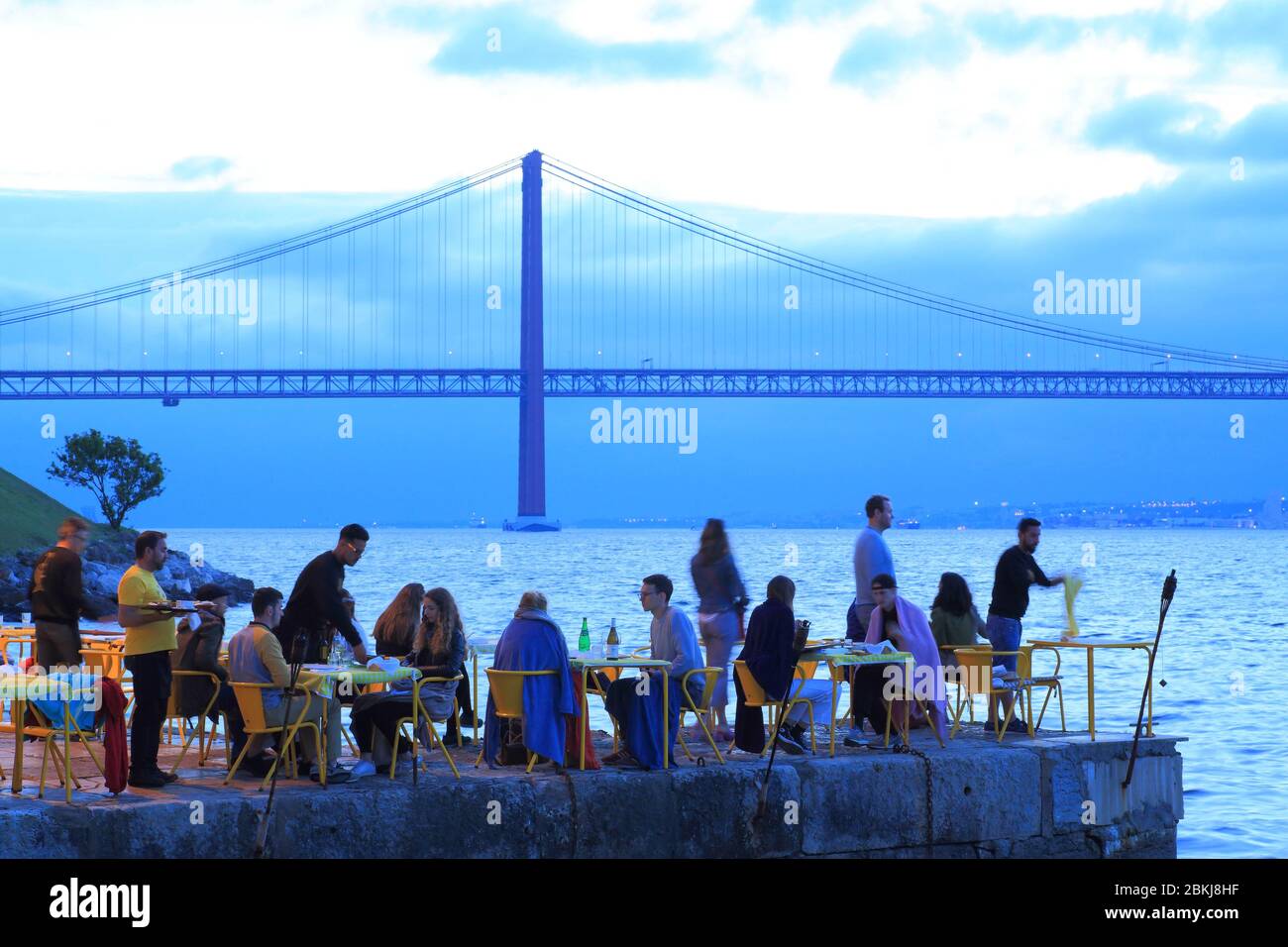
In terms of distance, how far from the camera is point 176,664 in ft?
22.7

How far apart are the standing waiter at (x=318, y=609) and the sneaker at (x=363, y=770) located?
47 cm

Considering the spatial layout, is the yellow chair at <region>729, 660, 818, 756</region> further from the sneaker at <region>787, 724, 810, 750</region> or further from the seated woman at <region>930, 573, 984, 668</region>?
the seated woman at <region>930, 573, 984, 668</region>

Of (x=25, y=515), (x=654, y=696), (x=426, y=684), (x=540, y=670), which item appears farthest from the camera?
(x=25, y=515)

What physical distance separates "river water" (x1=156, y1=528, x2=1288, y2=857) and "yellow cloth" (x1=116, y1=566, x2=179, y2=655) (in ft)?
7.13

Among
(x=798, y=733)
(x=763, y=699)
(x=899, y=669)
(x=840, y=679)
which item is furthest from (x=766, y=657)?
(x=899, y=669)

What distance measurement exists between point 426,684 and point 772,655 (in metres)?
1.58

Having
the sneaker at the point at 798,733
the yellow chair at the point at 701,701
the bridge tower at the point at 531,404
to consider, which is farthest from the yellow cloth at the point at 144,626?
the bridge tower at the point at 531,404

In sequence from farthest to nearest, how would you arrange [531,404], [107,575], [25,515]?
[531,404] → [25,515] → [107,575]

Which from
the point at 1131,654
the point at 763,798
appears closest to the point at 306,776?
the point at 763,798

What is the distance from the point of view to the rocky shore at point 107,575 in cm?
3084

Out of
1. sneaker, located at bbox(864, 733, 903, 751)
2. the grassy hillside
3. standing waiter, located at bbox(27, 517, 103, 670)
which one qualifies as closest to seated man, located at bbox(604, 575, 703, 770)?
sneaker, located at bbox(864, 733, 903, 751)

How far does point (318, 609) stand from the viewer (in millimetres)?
6492

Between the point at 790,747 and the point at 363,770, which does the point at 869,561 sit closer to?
the point at 790,747
